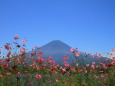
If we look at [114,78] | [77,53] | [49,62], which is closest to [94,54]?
[49,62]

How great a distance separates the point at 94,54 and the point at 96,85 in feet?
12.6

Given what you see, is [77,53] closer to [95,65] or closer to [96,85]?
[96,85]

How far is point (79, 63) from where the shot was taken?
299 inches

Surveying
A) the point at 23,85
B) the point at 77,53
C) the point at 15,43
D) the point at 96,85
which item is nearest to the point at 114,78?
the point at 96,85

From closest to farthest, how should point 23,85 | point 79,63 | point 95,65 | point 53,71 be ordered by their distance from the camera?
point 23,85, point 79,63, point 53,71, point 95,65

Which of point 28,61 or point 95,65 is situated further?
point 95,65

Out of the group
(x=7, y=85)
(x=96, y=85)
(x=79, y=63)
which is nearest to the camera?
(x=7, y=85)

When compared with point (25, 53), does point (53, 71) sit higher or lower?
lower

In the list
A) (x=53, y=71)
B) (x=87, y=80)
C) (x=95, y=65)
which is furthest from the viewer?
(x=95, y=65)

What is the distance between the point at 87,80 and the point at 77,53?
39.1 inches

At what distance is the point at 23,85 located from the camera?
520cm

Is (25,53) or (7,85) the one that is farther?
(25,53)

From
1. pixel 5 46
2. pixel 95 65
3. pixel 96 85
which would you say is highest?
pixel 5 46

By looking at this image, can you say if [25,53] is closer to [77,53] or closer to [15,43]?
[15,43]
